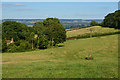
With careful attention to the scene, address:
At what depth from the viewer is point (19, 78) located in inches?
486

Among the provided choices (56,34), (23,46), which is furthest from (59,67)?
(56,34)

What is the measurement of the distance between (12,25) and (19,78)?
78838 millimetres

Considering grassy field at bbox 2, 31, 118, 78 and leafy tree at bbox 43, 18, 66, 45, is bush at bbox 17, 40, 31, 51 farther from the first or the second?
grassy field at bbox 2, 31, 118, 78

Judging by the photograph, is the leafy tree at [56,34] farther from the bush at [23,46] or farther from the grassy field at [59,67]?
the grassy field at [59,67]

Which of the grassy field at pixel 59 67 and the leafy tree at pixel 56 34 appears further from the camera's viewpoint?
the leafy tree at pixel 56 34

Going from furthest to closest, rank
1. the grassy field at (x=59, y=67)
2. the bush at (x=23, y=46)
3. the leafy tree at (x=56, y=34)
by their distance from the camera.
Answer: the leafy tree at (x=56, y=34) < the bush at (x=23, y=46) < the grassy field at (x=59, y=67)

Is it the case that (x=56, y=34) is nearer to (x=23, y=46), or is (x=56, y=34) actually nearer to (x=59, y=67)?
(x=23, y=46)

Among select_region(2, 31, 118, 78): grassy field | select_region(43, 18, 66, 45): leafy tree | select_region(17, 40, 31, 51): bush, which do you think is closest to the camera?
select_region(2, 31, 118, 78): grassy field

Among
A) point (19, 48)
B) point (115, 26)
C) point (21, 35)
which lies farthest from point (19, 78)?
point (115, 26)

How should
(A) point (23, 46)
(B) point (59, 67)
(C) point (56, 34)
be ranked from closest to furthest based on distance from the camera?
(B) point (59, 67), (A) point (23, 46), (C) point (56, 34)

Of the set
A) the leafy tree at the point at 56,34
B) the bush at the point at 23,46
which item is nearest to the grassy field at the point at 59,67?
the bush at the point at 23,46

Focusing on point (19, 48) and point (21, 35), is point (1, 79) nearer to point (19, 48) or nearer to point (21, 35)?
point (19, 48)

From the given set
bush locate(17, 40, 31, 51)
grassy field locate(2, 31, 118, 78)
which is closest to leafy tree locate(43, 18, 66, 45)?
bush locate(17, 40, 31, 51)

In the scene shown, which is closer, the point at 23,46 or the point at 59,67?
the point at 59,67
